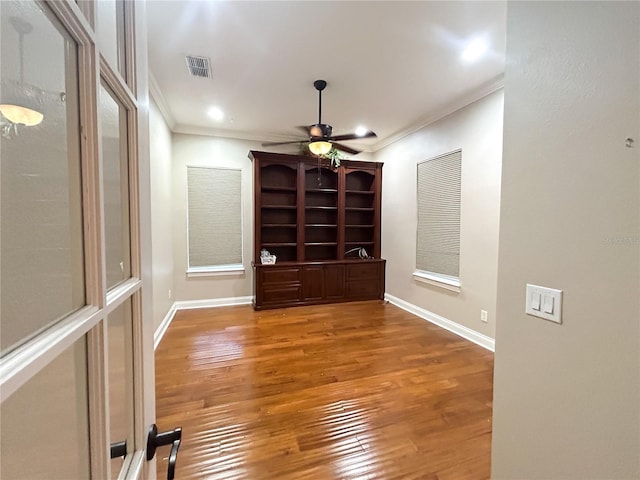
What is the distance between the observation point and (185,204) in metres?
4.44

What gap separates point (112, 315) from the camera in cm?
54

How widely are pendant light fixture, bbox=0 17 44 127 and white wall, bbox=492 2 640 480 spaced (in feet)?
4.49

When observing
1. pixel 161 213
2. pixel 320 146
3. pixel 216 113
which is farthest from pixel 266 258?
pixel 216 113

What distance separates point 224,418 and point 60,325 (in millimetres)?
1999

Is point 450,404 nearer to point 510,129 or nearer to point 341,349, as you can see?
point 341,349

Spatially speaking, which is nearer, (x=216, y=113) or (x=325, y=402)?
(x=325, y=402)

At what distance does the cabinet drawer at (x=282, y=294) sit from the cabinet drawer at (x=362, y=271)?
0.99 m

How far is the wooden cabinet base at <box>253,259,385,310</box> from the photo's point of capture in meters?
4.47

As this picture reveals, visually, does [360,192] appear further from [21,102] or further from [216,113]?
[21,102]

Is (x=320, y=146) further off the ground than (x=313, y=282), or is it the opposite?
(x=320, y=146)

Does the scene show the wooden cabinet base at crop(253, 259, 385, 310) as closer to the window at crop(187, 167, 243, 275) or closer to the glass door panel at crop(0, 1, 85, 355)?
the window at crop(187, 167, 243, 275)

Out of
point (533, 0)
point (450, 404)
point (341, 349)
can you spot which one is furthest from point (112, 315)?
point (341, 349)

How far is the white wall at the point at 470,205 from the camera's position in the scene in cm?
309

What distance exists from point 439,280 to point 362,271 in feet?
4.85
